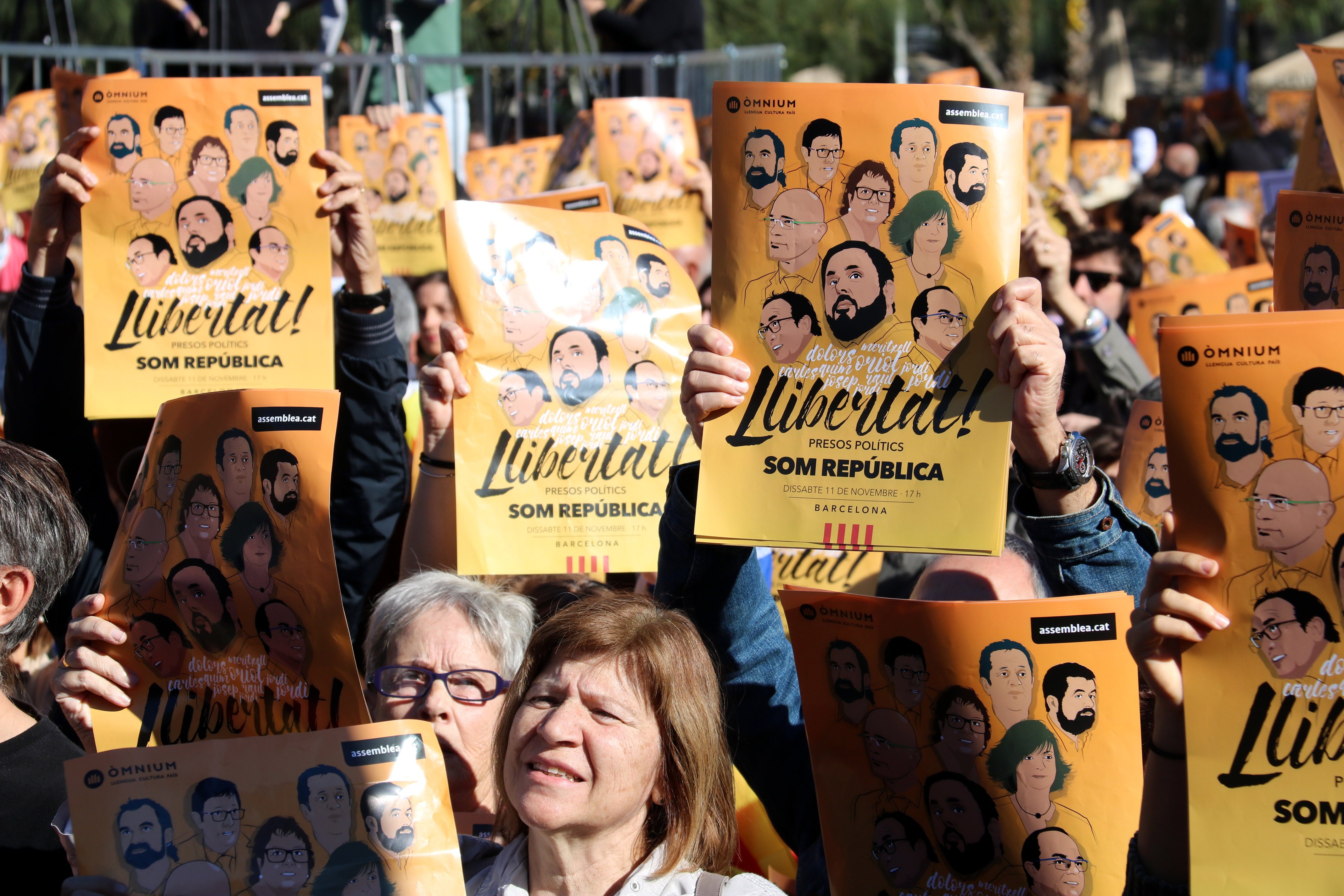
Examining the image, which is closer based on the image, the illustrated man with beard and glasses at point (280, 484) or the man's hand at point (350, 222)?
the illustrated man with beard and glasses at point (280, 484)

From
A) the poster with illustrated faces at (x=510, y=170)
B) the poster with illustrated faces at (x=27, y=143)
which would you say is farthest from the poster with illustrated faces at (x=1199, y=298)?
the poster with illustrated faces at (x=27, y=143)

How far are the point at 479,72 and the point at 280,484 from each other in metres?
7.05

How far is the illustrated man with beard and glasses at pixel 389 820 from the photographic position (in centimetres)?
177

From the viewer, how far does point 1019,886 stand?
1.79m

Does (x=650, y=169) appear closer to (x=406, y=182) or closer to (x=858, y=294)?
(x=406, y=182)

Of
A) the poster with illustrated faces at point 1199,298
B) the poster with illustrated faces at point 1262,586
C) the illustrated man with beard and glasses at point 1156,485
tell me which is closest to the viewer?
the poster with illustrated faces at point 1262,586

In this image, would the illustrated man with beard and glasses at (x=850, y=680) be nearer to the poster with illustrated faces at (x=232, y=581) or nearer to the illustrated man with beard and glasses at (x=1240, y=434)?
the illustrated man with beard and glasses at (x=1240, y=434)

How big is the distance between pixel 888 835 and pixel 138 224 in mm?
2072

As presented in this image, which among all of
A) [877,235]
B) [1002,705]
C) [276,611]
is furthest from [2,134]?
[1002,705]

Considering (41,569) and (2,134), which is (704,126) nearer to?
(2,134)

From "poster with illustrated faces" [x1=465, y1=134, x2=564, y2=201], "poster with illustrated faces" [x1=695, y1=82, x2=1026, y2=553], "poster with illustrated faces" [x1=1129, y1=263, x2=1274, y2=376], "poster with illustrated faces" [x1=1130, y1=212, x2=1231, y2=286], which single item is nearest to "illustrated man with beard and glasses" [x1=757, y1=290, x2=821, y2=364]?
"poster with illustrated faces" [x1=695, y1=82, x2=1026, y2=553]

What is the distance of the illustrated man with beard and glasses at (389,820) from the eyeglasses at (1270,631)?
46.1 inches

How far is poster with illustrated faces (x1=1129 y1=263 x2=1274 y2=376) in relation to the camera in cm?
403

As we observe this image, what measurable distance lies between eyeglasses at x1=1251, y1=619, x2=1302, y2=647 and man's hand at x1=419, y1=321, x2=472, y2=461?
1.58 m
